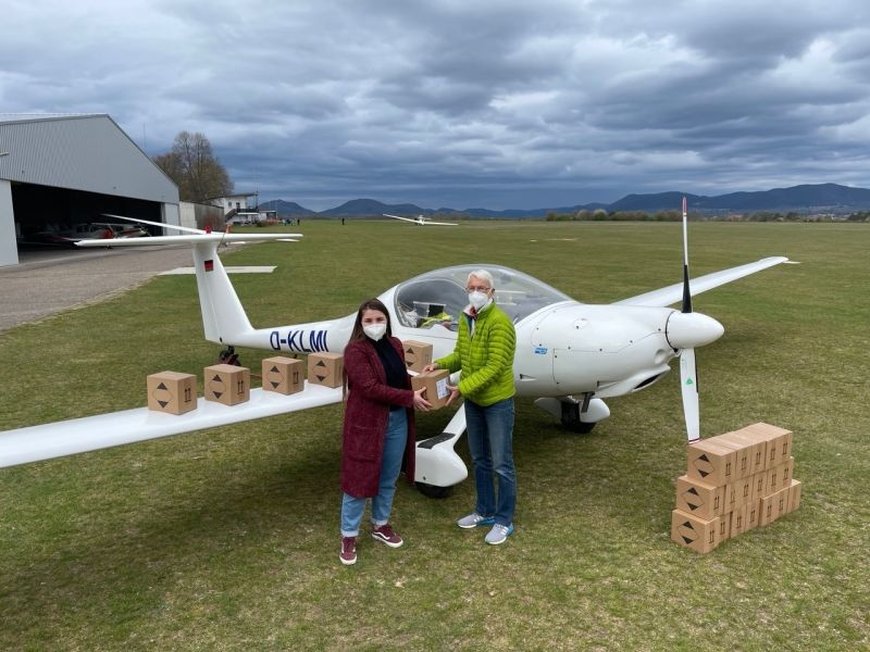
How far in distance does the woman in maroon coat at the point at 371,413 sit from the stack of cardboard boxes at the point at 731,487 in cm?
211

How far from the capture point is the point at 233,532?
493 cm

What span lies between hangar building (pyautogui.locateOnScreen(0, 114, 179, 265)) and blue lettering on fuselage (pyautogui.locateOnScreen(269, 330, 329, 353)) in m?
30.2

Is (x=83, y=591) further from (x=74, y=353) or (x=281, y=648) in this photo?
(x=74, y=353)

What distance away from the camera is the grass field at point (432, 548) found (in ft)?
12.1

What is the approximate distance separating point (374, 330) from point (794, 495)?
3.76 meters

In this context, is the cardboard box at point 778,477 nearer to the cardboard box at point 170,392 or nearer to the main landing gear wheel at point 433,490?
the main landing gear wheel at point 433,490

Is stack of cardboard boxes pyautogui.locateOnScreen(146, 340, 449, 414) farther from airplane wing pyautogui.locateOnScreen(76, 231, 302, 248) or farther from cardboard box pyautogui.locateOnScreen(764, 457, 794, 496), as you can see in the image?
cardboard box pyautogui.locateOnScreen(764, 457, 794, 496)

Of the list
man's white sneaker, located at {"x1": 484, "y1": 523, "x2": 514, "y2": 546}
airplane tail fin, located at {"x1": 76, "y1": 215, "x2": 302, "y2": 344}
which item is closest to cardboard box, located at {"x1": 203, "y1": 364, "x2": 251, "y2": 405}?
man's white sneaker, located at {"x1": 484, "y1": 523, "x2": 514, "y2": 546}

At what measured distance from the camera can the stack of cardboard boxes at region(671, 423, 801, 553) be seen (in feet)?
14.7

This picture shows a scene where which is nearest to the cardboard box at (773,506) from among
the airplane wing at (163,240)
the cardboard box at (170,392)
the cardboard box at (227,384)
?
the cardboard box at (227,384)

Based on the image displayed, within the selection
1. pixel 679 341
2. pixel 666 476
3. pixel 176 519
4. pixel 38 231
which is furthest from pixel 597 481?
pixel 38 231

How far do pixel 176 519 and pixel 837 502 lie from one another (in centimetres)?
564

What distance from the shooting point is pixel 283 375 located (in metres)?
5.39

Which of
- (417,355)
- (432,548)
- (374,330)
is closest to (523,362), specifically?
(417,355)
